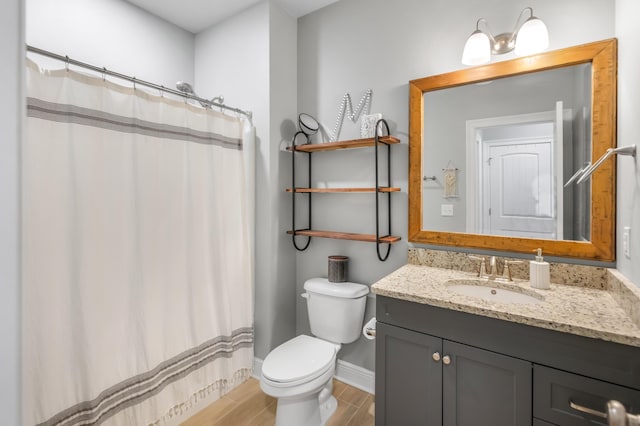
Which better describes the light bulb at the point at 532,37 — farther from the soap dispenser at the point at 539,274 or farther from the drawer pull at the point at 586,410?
the drawer pull at the point at 586,410

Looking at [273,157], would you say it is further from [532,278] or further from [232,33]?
[532,278]

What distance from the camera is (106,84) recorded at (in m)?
1.46

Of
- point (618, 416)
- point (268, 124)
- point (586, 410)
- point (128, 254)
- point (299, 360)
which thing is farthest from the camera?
point (268, 124)

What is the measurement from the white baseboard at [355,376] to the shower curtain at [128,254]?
25.9 inches

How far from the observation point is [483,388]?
1222 mm

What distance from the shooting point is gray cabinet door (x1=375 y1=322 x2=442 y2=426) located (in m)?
1.33

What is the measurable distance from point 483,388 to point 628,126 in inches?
44.9

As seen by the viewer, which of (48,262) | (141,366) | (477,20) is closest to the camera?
(48,262)

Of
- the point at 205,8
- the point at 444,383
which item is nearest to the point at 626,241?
the point at 444,383

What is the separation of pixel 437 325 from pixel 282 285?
124 cm

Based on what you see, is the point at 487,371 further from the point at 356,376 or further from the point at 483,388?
the point at 356,376

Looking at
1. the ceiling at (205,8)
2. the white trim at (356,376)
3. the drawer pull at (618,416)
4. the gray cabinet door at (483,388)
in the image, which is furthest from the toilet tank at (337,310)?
the ceiling at (205,8)

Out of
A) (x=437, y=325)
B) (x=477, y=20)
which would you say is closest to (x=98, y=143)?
(x=437, y=325)

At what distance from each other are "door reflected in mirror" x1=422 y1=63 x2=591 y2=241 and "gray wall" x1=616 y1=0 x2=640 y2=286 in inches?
4.9
